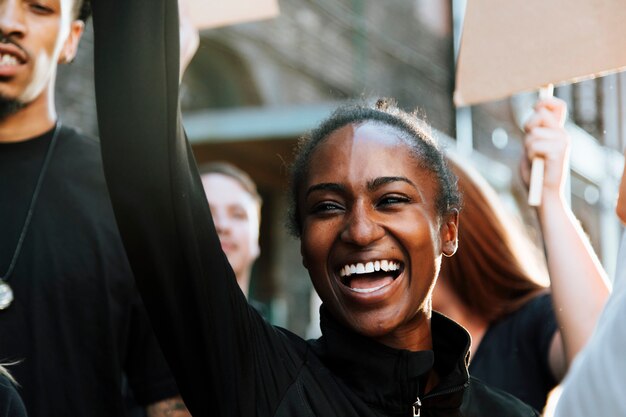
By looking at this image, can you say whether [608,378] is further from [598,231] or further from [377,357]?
[598,231]

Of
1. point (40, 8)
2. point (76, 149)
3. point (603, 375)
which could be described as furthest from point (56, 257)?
point (603, 375)

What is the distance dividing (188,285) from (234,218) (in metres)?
2.66

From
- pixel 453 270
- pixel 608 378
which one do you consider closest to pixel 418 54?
pixel 453 270

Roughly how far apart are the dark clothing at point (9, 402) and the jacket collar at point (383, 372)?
0.56m

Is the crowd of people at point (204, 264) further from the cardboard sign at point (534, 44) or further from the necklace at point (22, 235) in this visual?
the cardboard sign at point (534, 44)

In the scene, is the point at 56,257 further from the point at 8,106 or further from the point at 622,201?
the point at 622,201

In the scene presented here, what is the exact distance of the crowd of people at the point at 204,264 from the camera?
1.81m

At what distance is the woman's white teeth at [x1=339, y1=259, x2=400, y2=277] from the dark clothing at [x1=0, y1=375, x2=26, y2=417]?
→ 64cm

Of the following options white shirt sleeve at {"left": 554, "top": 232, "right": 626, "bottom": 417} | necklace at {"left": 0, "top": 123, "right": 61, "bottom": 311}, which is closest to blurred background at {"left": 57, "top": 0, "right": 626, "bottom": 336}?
necklace at {"left": 0, "top": 123, "right": 61, "bottom": 311}

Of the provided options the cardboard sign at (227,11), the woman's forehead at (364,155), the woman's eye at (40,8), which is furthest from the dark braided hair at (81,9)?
the woman's forehead at (364,155)

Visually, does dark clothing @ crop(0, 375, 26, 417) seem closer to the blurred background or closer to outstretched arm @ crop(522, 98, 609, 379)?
outstretched arm @ crop(522, 98, 609, 379)

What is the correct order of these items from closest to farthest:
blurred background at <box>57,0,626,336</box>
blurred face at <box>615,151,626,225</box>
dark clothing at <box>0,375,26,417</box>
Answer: blurred face at <box>615,151,626,225</box> → dark clothing at <box>0,375,26,417</box> → blurred background at <box>57,0,626,336</box>

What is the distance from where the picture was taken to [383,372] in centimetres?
206

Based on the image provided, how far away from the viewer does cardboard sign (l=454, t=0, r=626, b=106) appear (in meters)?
2.46
